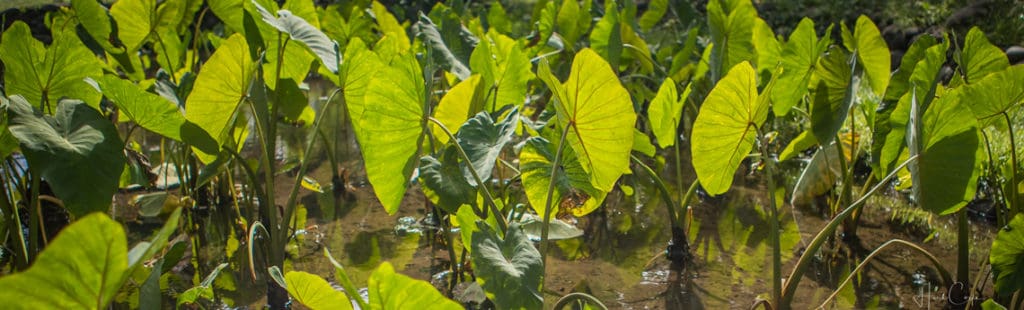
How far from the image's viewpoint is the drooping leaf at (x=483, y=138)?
1579mm

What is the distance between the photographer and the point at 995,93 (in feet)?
5.68

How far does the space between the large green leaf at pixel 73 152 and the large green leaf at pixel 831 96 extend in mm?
1465

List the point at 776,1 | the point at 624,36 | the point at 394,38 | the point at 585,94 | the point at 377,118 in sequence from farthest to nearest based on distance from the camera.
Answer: the point at 776,1, the point at 624,36, the point at 394,38, the point at 377,118, the point at 585,94

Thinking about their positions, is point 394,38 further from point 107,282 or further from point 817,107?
point 107,282

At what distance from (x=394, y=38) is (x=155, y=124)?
0.79m

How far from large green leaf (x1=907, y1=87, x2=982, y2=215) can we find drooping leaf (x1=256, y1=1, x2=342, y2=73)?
122 cm

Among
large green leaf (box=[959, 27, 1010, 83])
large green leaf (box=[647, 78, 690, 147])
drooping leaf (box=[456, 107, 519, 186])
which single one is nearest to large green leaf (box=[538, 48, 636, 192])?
drooping leaf (box=[456, 107, 519, 186])

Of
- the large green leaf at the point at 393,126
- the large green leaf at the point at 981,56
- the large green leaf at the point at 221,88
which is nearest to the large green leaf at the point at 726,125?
the large green leaf at the point at 393,126

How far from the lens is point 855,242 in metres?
2.44

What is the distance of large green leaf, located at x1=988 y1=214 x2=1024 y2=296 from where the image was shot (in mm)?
1588

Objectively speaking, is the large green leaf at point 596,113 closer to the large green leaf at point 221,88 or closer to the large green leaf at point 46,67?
the large green leaf at point 221,88

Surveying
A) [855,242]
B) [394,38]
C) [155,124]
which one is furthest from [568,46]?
[155,124]

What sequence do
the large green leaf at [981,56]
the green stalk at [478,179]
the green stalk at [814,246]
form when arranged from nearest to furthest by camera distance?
the green stalk at [478,179] < the green stalk at [814,246] < the large green leaf at [981,56]

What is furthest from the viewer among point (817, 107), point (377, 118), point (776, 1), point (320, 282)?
point (776, 1)
